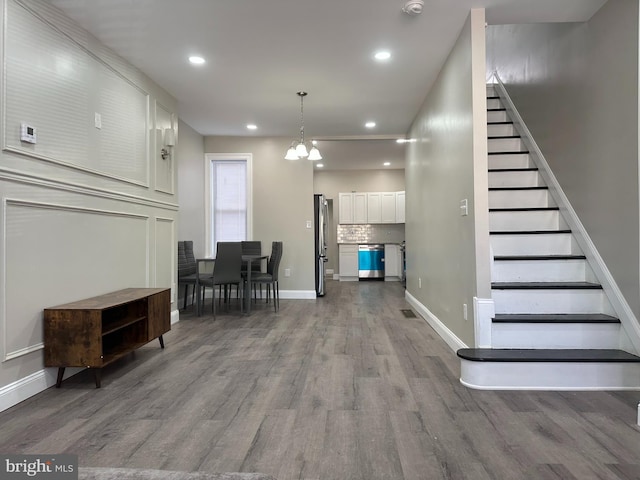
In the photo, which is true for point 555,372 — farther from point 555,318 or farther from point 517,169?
point 517,169

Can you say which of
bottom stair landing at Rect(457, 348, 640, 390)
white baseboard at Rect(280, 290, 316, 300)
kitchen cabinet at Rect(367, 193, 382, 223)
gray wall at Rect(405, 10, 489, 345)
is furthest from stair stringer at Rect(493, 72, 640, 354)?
kitchen cabinet at Rect(367, 193, 382, 223)

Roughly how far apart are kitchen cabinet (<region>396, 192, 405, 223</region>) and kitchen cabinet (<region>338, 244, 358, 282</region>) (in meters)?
1.21

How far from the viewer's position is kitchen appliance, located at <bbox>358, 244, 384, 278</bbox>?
28.4 feet

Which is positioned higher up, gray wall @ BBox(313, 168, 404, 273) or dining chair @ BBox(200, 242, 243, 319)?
gray wall @ BBox(313, 168, 404, 273)

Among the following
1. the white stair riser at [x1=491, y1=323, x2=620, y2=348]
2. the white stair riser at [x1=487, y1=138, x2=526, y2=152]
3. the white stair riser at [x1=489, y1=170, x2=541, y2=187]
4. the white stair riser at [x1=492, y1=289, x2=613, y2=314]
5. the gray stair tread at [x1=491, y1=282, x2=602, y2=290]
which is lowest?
the white stair riser at [x1=491, y1=323, x2=620, y2=348]

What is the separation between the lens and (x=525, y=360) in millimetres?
2275

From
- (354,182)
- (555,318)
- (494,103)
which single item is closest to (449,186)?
(555,318)

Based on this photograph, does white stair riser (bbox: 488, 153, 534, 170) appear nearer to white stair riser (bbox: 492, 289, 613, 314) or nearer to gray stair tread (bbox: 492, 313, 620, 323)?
white stair riser (bbox: 492, 289, 613, 314)

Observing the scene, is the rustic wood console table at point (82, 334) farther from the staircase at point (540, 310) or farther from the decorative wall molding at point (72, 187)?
the staircase at point (540, 310)

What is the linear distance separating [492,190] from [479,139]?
1.04 metres

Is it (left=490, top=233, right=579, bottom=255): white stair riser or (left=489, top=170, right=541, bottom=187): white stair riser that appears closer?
(left=490, top=233, right=579, bottom=255): white stair riser

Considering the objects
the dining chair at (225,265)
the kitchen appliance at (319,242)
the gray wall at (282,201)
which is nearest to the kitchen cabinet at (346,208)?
the kitchen appliance at (319,242)

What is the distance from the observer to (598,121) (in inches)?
106

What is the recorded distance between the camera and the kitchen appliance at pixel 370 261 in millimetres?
8664
